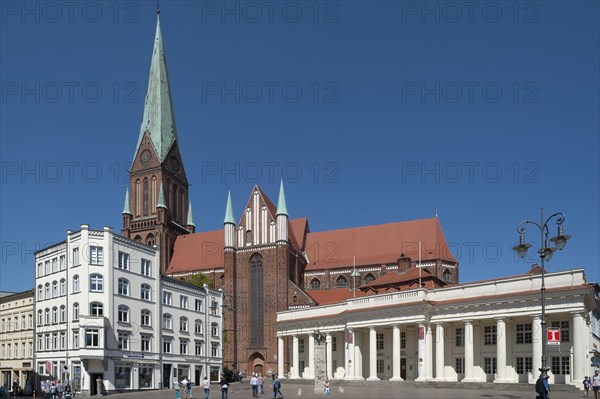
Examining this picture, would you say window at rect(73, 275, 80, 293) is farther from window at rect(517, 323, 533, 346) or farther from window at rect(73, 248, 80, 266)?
window at rect(517, 323, 533, 346)

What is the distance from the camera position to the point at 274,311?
93.5 m

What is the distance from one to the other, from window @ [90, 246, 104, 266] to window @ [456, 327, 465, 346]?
3400 cm

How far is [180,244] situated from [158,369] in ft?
172

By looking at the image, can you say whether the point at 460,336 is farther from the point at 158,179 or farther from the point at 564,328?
the point at 158,179

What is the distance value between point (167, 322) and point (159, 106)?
60.9 meters

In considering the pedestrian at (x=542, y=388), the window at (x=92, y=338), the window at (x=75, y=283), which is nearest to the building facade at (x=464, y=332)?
the window at (x=92, y=338)

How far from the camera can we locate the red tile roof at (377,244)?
95.6m

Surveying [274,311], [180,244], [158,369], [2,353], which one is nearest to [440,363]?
[158,369]

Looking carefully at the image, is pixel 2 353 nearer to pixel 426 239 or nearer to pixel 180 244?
pixel 180 244

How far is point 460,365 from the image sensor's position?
60.0 m

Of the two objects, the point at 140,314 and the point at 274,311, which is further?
the point at 274,311

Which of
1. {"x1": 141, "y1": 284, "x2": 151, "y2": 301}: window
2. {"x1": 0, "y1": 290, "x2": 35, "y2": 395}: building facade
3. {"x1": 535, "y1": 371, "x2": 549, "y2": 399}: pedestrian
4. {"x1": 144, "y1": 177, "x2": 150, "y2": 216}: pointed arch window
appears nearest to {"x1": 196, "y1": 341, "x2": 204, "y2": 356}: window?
{"x1": 141, "y1": 284, "x2": 151, "y2": 301}: window

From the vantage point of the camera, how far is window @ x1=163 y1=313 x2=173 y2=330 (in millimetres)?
66000

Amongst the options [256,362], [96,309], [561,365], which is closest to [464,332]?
[561,365]
